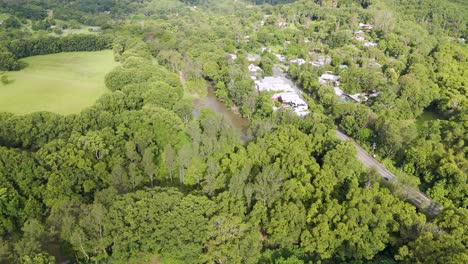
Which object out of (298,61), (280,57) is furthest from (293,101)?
(280,57)

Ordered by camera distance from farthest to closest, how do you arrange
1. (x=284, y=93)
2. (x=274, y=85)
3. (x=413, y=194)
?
(x=274, y=85)
(x=284, y=93)
(x=413, y=194)

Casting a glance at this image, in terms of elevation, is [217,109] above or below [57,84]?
below

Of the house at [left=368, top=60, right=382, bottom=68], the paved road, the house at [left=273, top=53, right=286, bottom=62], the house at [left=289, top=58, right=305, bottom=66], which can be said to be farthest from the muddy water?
the house at [left=368, top=60, right=382, bottom=68]

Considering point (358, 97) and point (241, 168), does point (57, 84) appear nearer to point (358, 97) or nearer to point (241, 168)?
point (241, 168)

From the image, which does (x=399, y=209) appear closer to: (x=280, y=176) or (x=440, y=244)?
(x=440, y=244)

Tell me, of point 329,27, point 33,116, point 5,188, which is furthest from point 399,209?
point 329,27

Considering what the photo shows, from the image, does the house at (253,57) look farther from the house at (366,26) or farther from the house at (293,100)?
the house at (366,26)

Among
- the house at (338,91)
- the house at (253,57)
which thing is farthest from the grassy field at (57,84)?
the house at (338,91)
